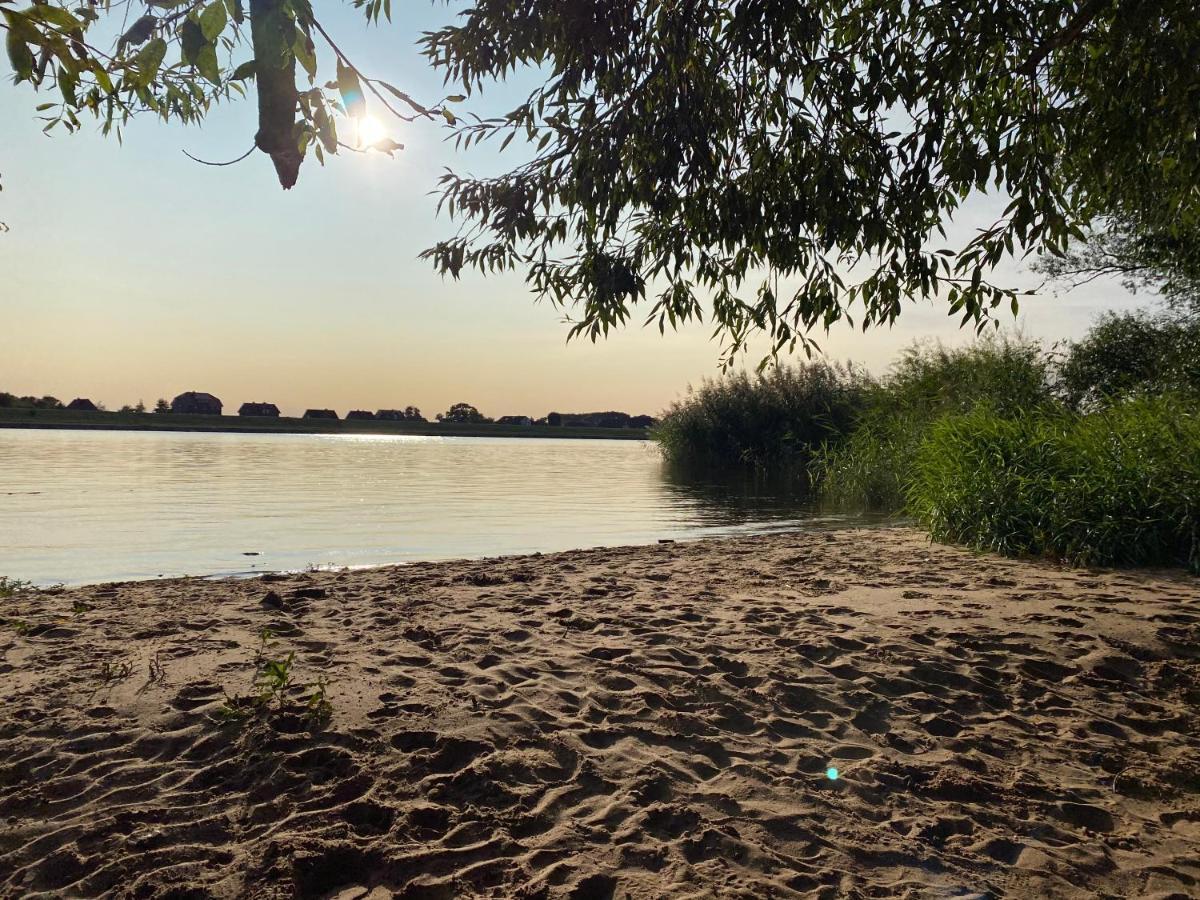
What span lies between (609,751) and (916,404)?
16.0 m

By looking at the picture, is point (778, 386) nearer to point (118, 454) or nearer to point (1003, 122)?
point (1003, 122)

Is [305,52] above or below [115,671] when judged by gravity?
above

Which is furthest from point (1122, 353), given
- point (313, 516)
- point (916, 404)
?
point (313, 516)

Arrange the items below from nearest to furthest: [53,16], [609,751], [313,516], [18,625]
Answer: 1. [53,16]
2. [609,751]
3. [18,625]
4. [313,516]

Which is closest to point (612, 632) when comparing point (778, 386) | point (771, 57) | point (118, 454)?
point (771, 57)

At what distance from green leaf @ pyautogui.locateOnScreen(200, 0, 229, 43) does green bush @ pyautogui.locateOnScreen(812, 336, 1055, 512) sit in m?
14.7

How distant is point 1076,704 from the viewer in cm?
495

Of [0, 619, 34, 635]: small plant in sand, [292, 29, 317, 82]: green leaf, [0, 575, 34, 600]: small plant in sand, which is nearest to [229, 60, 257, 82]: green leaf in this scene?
[292, 29, 317, 82]: green leaf

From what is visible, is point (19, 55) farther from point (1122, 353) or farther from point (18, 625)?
point (1122, 353)

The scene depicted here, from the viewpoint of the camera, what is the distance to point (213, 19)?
197 centimetres

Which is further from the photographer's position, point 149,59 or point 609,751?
point 609,751

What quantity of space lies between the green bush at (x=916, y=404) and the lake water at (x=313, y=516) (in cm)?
135

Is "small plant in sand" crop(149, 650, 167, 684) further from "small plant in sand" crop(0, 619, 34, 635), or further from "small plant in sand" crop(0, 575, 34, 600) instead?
"small plant in sand" crop(0, 575, 34, 600)

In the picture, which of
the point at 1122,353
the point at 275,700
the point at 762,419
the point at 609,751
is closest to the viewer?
the point at 609,751
